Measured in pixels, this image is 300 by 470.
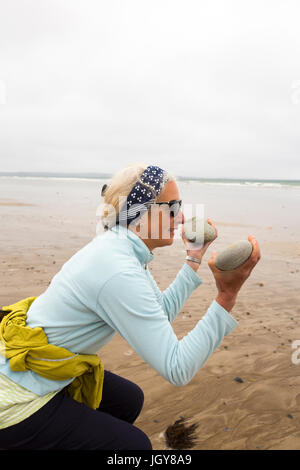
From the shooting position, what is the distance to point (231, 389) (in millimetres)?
3916

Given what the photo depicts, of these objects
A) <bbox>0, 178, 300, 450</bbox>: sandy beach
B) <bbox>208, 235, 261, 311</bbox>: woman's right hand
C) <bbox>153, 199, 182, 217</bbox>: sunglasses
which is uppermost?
<bbox>153, 199, 182, 217</bbox>: sunglasses

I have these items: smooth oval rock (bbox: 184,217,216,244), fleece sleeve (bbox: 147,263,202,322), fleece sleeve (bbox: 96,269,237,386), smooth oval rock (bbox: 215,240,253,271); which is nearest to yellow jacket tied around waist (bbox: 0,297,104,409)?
fleece sleeve (bbox: 96,269,237,386)

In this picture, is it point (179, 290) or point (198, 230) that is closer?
point (198, 230)

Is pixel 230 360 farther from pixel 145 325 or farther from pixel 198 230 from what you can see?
pixel 145 325

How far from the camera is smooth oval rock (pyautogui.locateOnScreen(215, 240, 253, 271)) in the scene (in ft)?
6.84

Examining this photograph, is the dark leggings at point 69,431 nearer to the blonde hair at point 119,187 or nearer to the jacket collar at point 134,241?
the jacket collar at point 134,241

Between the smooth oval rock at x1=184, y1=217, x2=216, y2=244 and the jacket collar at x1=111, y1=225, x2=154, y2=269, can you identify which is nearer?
the jacket collar at x1=111, y1=225, x2=154, y2=269

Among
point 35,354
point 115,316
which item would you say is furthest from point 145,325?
point 35,354

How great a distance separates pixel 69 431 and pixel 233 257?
1.30 meters

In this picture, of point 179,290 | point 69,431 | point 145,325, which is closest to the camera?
point 145,325

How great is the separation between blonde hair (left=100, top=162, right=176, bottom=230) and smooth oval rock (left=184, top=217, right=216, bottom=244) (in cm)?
57

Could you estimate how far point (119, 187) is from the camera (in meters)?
2.16

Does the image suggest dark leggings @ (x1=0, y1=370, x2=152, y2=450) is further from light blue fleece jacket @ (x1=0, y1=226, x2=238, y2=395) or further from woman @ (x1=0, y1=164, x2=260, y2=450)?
light blue fleece jacket @ (x1=0, y1=226, x2=238, y2=395)
